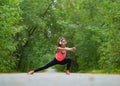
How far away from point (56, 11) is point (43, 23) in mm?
3017

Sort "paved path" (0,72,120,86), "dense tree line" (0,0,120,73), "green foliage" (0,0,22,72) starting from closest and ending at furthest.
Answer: "paved path" (0,72,120,86)
"green foliage" (0,0,22,72)
"dense tree line" (0,0,120,73)

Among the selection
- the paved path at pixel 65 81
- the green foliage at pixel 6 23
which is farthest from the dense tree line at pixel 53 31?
the paved path at pixel 65 81

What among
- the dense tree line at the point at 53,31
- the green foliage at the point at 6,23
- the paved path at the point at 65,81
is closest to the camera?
the paved path at the point at 65,81

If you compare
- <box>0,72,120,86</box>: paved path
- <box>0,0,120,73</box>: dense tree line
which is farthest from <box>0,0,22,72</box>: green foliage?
<box>0,72,120,86</box>: paved path

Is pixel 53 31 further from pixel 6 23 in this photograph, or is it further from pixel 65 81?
pixel 65 81

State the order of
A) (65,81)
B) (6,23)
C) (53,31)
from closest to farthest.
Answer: (65,81)
(6,23)
(53,31)

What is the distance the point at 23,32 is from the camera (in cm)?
3828

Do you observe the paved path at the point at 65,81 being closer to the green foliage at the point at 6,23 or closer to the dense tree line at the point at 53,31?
the green foliage at the point at 6,23

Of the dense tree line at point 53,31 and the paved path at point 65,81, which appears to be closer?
the paved path at point 65,81

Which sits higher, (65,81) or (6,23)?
(6,23)

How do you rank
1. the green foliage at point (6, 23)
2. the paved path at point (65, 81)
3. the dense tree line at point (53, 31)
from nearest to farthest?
the paved path at point (65, 81) → the green foliage at point (6, 23) → the dense tree line at point (53, 31)

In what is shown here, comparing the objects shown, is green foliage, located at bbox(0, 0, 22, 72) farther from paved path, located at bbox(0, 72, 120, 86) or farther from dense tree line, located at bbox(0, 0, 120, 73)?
paved path, located at bbox(0, 72, 120, 86)

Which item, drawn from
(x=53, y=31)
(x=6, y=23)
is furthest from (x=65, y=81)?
(x=53, y=31)

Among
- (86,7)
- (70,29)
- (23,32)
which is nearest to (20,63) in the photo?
(23,32)
